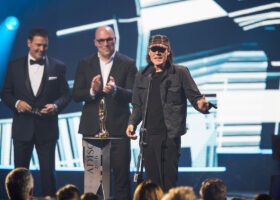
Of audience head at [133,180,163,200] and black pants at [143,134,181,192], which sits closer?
audience head at [133,180,163,200]

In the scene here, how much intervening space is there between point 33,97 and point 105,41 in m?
1.12

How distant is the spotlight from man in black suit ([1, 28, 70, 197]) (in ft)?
4.39

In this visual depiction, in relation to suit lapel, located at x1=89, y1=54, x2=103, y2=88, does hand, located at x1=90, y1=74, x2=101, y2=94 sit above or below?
below

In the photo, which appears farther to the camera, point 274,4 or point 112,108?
point 274,4

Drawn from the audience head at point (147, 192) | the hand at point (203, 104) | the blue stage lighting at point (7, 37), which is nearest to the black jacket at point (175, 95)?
the hand at point (203, 104)

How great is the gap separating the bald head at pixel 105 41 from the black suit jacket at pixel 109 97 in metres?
0.10

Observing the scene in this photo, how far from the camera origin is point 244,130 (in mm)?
6770

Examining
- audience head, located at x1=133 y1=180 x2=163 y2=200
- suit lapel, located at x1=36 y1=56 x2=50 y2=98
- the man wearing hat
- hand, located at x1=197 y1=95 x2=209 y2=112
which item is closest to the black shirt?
the man wearing hat

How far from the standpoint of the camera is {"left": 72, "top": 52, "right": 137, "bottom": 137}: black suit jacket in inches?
212

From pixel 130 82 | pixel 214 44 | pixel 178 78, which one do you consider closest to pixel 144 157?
pixel 178 78

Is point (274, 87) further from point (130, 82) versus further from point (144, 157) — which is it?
point (144, 157)

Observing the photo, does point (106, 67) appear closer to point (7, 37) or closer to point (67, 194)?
point (7, 37)

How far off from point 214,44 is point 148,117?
2589 millimetres

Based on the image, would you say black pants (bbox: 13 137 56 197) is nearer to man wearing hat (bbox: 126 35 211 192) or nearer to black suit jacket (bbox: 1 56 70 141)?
black suit jacket (bbox: 1 56 70 141)
